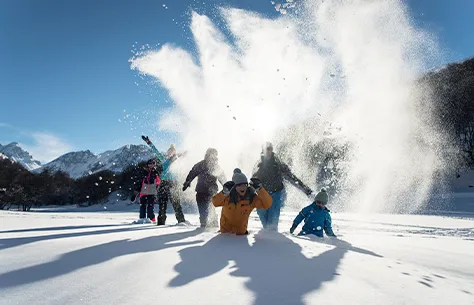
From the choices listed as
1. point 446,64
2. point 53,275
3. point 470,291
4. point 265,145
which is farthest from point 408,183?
point 53,275

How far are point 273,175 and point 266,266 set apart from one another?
4328mm

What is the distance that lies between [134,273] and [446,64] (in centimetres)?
4711

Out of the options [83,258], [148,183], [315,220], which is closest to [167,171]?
[148,183]

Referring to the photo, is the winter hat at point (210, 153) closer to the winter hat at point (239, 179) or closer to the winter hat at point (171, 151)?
the winter hat at point (171, 151)

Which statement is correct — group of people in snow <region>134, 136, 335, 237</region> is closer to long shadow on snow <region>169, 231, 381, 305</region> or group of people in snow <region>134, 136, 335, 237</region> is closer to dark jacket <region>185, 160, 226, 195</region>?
dark jacket <region>185, 160, 226, 195</region>

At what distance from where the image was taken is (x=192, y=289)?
6.31 ft

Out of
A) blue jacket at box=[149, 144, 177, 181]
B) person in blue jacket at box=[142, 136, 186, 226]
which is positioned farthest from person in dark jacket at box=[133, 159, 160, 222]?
blue jacket at box=[149, 144, 177, 181]

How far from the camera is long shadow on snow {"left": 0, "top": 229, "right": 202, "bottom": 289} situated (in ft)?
6.52

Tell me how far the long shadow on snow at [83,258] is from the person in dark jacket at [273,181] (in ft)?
10.4

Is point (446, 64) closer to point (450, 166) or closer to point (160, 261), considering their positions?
point (450, 166)

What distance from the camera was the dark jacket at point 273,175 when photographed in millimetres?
6867

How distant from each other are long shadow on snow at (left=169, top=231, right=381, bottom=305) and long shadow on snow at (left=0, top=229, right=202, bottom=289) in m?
0.47

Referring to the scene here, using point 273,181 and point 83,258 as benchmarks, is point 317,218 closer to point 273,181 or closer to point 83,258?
point 273,181

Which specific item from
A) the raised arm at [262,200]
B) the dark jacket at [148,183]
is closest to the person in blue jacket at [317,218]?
the raised arm at [262,200]
